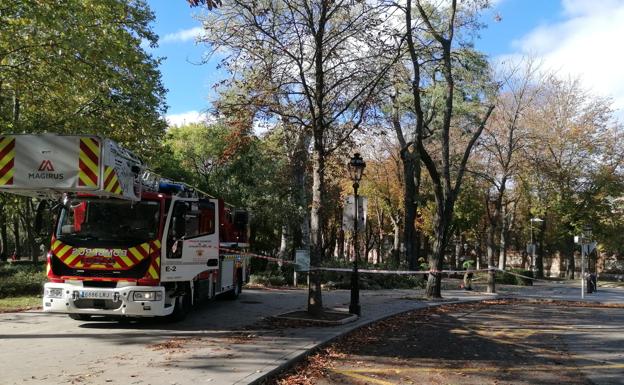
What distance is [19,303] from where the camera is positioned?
14820 millimetres

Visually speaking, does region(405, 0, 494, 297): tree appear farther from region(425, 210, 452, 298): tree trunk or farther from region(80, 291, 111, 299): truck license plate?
region(80, 291, 111, 299): truck license plate

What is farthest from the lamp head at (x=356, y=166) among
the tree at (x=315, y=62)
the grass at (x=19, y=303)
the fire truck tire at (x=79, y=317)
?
the grass at (x=19, y=303)

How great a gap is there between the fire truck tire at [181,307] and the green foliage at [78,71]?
6.71 meters

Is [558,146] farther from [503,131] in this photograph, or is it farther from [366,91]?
[366,91]

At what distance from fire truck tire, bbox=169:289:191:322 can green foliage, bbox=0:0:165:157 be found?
22.0ft

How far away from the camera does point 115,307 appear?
1039 cm

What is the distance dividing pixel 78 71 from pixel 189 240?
632 centimetres

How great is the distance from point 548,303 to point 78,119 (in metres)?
19.4

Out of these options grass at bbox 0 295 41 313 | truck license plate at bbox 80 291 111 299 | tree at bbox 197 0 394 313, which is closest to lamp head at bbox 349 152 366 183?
tree at bbox 197 0 394 313

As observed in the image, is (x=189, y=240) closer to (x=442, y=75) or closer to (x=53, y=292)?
(x=53, y=292)

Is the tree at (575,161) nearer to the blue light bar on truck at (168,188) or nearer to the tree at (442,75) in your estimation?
the tree at (442,75)

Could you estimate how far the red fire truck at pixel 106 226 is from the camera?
9367 millimetres

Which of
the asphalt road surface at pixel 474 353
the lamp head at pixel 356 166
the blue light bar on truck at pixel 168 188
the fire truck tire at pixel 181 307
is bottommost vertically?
the asphalt road surface at pixel 474 353

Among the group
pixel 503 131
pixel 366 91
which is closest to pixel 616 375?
pixel 366 91
